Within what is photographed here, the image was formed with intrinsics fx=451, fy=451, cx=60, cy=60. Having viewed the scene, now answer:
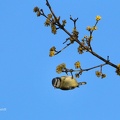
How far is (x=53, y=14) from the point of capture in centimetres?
816

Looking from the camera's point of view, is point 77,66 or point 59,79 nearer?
point 77,66

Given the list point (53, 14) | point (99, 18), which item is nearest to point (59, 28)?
point (53, 14)

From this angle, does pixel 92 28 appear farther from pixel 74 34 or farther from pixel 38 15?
pixel 38 15

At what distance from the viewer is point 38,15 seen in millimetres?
8586

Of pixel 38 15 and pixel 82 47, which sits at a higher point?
pixel 38 15

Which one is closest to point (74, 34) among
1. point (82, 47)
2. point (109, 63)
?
point (82, 47)

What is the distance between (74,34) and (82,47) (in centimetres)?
28

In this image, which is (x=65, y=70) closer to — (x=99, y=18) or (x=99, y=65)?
(x=99, y=65)

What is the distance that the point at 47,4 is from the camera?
8172 millimetres

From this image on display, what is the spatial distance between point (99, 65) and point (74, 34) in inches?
28.5

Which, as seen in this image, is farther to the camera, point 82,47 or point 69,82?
point 69,82

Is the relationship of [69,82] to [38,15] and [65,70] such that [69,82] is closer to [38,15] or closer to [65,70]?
[65,70]

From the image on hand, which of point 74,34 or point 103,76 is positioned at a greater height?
point 74,34

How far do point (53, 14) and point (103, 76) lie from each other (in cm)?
146
